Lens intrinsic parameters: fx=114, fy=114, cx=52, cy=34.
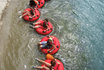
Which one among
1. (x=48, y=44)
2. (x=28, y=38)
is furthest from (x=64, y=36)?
(x=28, y=38)

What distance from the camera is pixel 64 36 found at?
7.67m

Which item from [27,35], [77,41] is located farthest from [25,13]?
[77,41]

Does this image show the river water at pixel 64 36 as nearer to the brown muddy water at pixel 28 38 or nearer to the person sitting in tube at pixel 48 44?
the brown muddy water at pixel 28 38

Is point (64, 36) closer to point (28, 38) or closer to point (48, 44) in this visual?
point (48, 44)

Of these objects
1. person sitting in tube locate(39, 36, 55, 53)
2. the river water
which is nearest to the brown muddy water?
the river water

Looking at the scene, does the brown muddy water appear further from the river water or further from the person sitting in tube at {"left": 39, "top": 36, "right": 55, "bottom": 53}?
the person sitting in tube at {"left": 39, "top": 36, "right": 55, "bottom": 53}

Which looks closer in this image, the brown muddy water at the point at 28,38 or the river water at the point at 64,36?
the brown muddy water at the point at 28,38

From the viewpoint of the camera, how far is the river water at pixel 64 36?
6512 mm

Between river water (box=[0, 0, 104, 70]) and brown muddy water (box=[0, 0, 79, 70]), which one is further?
river water (box=[0, 0, 104, 70])

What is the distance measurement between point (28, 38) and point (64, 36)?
7.79 ft

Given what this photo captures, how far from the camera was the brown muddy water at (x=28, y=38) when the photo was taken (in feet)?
20.9

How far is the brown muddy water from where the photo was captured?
638cm

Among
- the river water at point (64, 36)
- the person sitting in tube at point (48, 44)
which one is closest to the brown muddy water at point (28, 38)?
the river water at point (64, 36)

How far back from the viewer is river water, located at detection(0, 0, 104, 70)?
21.4ft
